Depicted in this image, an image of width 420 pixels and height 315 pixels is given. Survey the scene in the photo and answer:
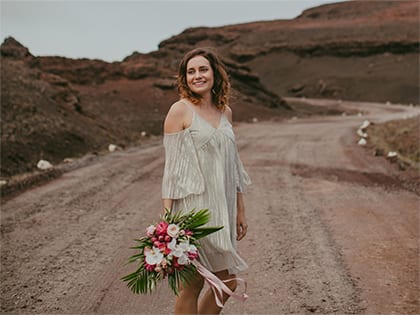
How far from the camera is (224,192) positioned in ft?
11.4

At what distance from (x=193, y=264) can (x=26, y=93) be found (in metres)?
15.4

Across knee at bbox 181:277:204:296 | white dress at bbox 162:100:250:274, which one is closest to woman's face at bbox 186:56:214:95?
white dress at bbox 162:100:250:274

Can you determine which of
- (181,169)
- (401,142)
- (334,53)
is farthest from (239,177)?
(334,53)

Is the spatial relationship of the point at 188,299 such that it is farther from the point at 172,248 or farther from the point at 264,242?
the point at 264,242

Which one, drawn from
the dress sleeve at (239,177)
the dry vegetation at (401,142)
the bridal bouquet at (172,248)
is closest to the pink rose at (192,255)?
the bridal bouquet at (172,248)

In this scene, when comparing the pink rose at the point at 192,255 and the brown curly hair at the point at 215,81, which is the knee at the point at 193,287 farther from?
the brown curly hair at the point at 215,81

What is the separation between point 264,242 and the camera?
6.84 m

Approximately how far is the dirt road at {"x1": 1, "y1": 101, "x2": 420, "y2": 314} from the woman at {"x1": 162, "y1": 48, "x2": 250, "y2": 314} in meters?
1.53

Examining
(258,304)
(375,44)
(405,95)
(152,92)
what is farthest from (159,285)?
(375,44)

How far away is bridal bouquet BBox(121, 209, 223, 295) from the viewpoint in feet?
10.2

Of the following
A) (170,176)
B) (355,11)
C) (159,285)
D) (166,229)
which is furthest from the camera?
(355,11)

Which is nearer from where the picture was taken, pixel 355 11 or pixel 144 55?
pixel 144 55

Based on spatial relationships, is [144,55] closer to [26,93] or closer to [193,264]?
[26,93]

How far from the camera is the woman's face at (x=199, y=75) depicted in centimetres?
Answer: 356
